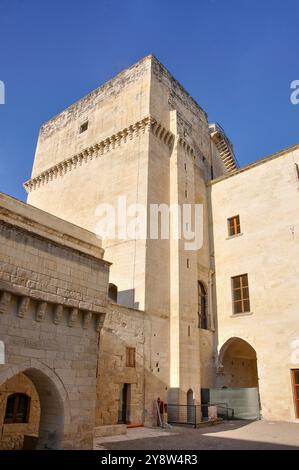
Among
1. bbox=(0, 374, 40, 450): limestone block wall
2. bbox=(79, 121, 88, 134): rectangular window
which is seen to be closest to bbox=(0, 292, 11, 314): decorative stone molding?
bbox=(0, 374, 40, 450): limestone block wall

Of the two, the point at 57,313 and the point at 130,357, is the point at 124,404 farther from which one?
the point at 57,313

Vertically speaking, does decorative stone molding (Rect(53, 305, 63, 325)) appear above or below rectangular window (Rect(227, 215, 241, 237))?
below

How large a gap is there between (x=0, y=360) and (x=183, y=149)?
1690 centimetres

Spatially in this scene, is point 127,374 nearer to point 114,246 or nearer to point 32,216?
point 114,246

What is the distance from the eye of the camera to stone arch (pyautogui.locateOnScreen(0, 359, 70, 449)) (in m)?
8.15

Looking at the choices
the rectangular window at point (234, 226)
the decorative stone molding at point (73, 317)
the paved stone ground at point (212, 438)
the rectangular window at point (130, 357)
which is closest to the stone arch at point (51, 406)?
the decorative stone molding at point (73, 317)

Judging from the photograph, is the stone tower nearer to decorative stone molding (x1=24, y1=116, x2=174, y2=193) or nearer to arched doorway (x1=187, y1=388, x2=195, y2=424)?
decorative stone molding (x1=24, y1=116, x2=174, y2=193)

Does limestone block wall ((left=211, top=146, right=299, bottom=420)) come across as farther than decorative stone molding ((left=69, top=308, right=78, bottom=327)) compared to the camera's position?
Yes

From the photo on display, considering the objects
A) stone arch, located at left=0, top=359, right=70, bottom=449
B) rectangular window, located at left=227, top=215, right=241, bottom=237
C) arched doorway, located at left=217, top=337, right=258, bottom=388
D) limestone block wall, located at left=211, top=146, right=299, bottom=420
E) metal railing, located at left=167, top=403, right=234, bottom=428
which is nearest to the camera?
stone arch, located at left=0, top=359, right=70, bottom=449

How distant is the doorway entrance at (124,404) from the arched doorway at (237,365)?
649 centimetres

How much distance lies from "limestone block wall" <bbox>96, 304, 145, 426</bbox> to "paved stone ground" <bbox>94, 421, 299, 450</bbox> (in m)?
1.03

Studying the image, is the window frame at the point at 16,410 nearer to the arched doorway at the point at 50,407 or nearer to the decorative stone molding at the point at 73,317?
the arched doorway at the point at 50,407

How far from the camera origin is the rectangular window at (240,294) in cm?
1903

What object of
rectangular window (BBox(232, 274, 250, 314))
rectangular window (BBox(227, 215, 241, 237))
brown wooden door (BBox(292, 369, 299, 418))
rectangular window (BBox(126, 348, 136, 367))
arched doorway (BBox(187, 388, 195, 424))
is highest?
rectangular window (BBox(227, 215, 241, 237))
